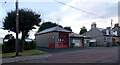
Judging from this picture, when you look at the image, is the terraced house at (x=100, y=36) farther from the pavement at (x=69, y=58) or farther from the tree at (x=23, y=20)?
the tree at (x=23, y=20)

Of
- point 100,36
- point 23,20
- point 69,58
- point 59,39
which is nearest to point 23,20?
point 23,20

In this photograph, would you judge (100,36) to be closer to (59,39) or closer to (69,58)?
(59,39)

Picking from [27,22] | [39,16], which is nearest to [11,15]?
[27,22]

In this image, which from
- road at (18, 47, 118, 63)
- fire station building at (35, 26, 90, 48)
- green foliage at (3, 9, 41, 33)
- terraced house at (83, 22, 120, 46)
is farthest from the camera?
terraced house at (83, 22, 120, 46)

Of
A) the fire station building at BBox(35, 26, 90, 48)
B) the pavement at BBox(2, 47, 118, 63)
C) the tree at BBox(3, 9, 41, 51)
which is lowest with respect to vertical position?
the pavement at BBox(2, 47, 118, 63)

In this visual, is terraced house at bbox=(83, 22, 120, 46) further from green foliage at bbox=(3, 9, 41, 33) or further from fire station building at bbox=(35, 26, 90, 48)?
green foliage at bbox=(3, 9, 41, 33)

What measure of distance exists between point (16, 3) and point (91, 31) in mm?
34268

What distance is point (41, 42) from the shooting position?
93.4 feet

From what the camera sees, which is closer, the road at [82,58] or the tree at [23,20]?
the road at [82,58]

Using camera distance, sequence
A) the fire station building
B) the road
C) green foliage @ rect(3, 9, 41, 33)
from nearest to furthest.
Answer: the road < green foliage @ rect(3, 9, 41, 33) < the fire station building

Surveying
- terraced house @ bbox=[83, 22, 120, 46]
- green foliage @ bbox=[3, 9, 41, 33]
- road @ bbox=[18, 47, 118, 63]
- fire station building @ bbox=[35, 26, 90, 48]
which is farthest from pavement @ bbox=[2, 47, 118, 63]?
terraced house @ bbox=[83, 22, 120, 46]

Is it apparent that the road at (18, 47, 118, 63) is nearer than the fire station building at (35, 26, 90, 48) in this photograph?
Yes

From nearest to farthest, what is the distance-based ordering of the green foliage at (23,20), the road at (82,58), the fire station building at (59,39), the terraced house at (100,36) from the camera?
1. the road at (82,58)
2. the green foliage at (23,20)
3. the fire station building at (59,39)
4. the terraced house at (100,36)

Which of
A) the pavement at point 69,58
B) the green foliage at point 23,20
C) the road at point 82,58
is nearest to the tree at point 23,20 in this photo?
the green foliage at point 23,20
